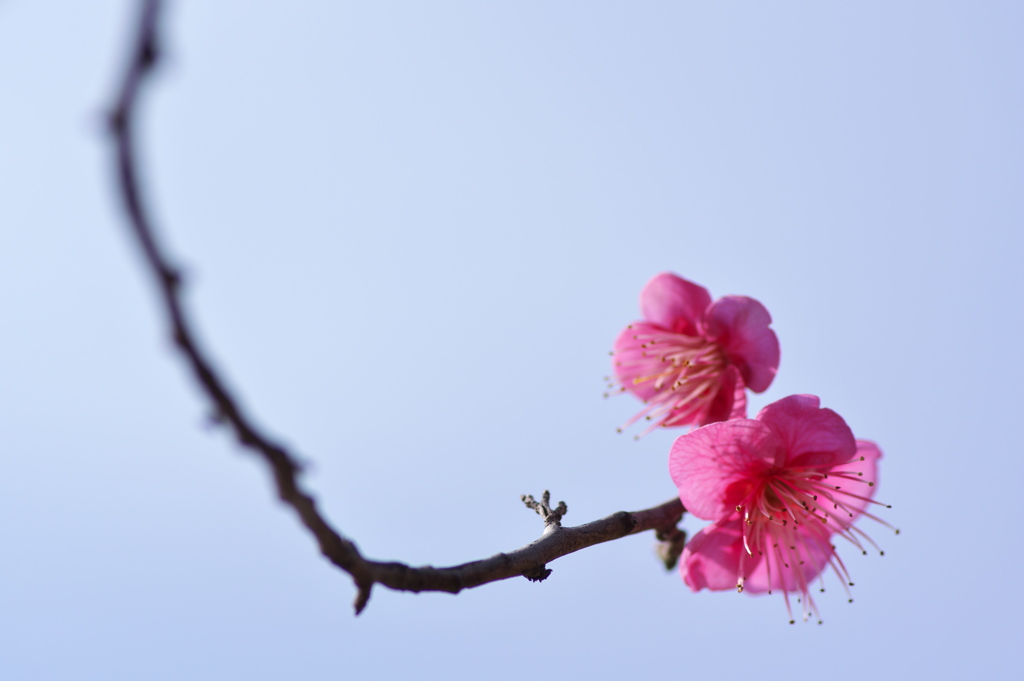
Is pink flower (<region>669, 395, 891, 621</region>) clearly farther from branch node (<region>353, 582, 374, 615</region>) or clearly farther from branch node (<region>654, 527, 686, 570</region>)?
branch node (<region>353, 582, 374, 615</region>)

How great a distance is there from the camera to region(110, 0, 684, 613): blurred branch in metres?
0.79

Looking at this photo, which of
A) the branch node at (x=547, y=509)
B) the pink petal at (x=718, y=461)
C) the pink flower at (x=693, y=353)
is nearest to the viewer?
the branch node at (x=547, y=509)

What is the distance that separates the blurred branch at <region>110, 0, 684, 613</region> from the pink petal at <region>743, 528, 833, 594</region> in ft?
2.52

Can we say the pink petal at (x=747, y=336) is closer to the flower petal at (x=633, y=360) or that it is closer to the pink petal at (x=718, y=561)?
the flower petal at (x=633, y=360)

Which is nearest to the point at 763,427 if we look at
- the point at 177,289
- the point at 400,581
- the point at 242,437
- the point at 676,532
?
the point at 676,532

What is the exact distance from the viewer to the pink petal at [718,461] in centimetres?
225

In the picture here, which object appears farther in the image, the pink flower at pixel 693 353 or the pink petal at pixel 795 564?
the pink flower at pixel 693 353

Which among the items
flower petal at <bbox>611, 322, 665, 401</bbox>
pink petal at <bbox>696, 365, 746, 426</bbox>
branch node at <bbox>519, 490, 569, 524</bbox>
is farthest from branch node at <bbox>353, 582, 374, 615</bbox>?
flower petal at <bbox>611, 322, 665, 401</bbox>

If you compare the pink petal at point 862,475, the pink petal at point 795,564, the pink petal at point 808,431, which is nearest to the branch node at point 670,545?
the pink petal at point 795,564

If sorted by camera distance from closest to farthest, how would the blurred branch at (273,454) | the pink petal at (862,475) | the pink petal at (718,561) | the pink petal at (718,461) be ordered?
the blurred branch at (273,454) < the pink petal at (718,461) < the pink petal at (718,561) < the pink petal at (862,475)

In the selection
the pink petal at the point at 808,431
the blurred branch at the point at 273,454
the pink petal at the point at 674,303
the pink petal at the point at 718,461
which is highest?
the pink petal at the point at 674,303

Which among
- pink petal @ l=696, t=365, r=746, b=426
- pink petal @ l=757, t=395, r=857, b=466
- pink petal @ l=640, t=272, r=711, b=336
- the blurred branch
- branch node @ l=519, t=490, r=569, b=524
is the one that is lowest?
the blurred branch

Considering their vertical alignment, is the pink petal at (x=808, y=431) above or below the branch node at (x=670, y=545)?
above

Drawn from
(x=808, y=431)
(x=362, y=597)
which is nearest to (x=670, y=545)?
(x=808, y=431)
